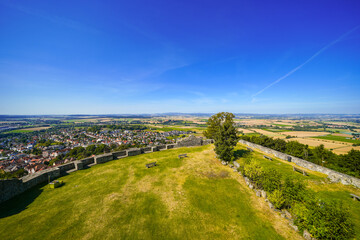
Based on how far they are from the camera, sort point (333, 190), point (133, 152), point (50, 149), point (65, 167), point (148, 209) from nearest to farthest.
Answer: point (148, 209)
point (333, 190)
point (65, 167)
point (133, 152)
point (50, 149)

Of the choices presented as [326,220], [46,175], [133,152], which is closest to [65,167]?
[46,175]

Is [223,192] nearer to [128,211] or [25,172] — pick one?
[128,211]

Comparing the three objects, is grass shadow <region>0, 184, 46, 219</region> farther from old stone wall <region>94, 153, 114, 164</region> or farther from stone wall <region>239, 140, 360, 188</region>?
stone wall <region>239, 140, 360, 188</region>

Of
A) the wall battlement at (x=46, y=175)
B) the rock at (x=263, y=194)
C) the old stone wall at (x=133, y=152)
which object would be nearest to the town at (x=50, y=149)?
the old stone wall at (x=133, y=152)

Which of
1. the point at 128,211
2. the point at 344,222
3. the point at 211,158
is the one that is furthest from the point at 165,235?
the point at 211,158

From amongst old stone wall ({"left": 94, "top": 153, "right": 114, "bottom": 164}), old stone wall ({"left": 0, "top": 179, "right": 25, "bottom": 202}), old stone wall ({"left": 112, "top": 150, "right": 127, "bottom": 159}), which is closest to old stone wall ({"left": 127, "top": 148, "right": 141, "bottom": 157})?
old stone wall ({"left": 112, "top": 150, "right": 127, "bottom": 159})

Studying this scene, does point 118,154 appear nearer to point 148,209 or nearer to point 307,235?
point 148,209

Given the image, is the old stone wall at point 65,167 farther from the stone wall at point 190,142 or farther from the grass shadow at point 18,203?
the stone wall at point 190,142
